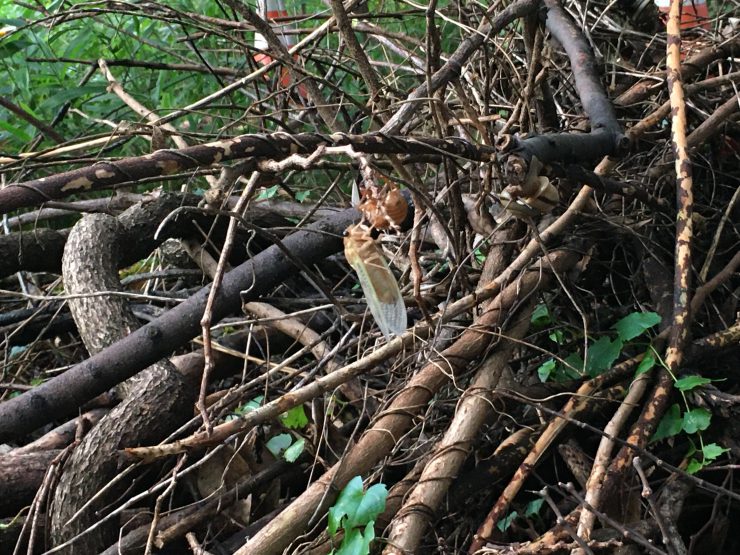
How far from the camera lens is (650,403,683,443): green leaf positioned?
1.60m

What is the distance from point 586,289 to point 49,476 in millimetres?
1321

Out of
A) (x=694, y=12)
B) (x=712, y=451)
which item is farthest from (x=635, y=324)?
(x=694, y=12)

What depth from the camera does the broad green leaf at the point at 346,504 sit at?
137 centimetres


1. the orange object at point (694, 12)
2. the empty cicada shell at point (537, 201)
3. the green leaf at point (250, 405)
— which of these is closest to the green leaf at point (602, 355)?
the empty cicada shell at point (537, 201)

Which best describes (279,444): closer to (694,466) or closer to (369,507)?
(369,507)

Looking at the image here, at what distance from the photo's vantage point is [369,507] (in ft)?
4.52

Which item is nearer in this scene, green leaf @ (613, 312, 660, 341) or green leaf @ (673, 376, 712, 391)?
green leaf @ (673, 376, 712, 391)

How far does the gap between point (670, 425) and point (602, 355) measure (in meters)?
0.21

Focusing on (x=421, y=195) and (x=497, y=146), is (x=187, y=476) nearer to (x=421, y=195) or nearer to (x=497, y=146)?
(x=421, y=195)

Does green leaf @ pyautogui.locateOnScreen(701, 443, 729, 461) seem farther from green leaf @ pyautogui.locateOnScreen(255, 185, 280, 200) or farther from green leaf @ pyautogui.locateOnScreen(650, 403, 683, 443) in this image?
green leaf @ pyautogui.locateOnScreen(255, 185, 280, 200)

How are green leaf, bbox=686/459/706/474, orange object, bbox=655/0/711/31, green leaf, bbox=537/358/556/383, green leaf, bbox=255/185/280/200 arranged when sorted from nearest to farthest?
green leaf, bbox=686/459/706/474 → green leaf, bbox=537/358/556/383 → orange object, bbox=655/0/711/31 → green leaf, bbox=255/185/280/200

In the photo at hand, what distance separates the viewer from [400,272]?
2160 millimetres

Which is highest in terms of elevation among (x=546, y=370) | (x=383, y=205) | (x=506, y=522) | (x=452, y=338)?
(x=383, y=205)

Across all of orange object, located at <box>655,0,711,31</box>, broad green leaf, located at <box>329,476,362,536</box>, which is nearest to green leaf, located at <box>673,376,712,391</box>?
broad green leaf, located at <box>329,476,362,536</box>
